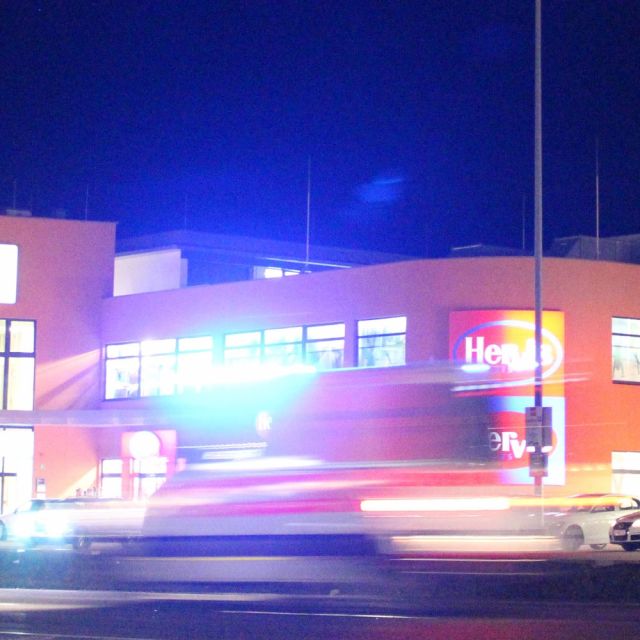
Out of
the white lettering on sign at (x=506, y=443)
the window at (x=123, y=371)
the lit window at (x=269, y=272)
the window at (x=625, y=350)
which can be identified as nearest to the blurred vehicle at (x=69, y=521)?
the window at (x=123, y=371)

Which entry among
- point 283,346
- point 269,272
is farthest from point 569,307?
point 269,272

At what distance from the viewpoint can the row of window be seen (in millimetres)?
38312

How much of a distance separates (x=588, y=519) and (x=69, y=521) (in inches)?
566

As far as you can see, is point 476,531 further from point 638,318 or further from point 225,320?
point 225,320

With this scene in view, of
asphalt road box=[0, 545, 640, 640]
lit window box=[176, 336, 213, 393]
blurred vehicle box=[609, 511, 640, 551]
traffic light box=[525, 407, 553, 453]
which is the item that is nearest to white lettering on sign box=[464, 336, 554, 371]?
blurred vehicle box=[609, 511, 640, 551]

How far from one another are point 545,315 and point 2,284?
66.9 ft

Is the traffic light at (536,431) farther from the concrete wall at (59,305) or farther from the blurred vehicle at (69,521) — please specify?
the concrete wall at (59,305)

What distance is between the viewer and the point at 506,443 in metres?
22.7

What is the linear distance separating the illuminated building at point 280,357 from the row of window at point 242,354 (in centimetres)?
6

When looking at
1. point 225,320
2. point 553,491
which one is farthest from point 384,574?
point 225,320

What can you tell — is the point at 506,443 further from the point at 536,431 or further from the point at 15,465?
the point at 15,465

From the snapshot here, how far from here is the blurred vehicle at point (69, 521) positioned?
3366 centimetres

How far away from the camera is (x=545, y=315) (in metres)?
36.2

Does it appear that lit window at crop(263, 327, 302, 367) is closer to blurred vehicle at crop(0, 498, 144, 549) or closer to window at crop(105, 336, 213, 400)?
window at crop(105, 336, 213, 400)
